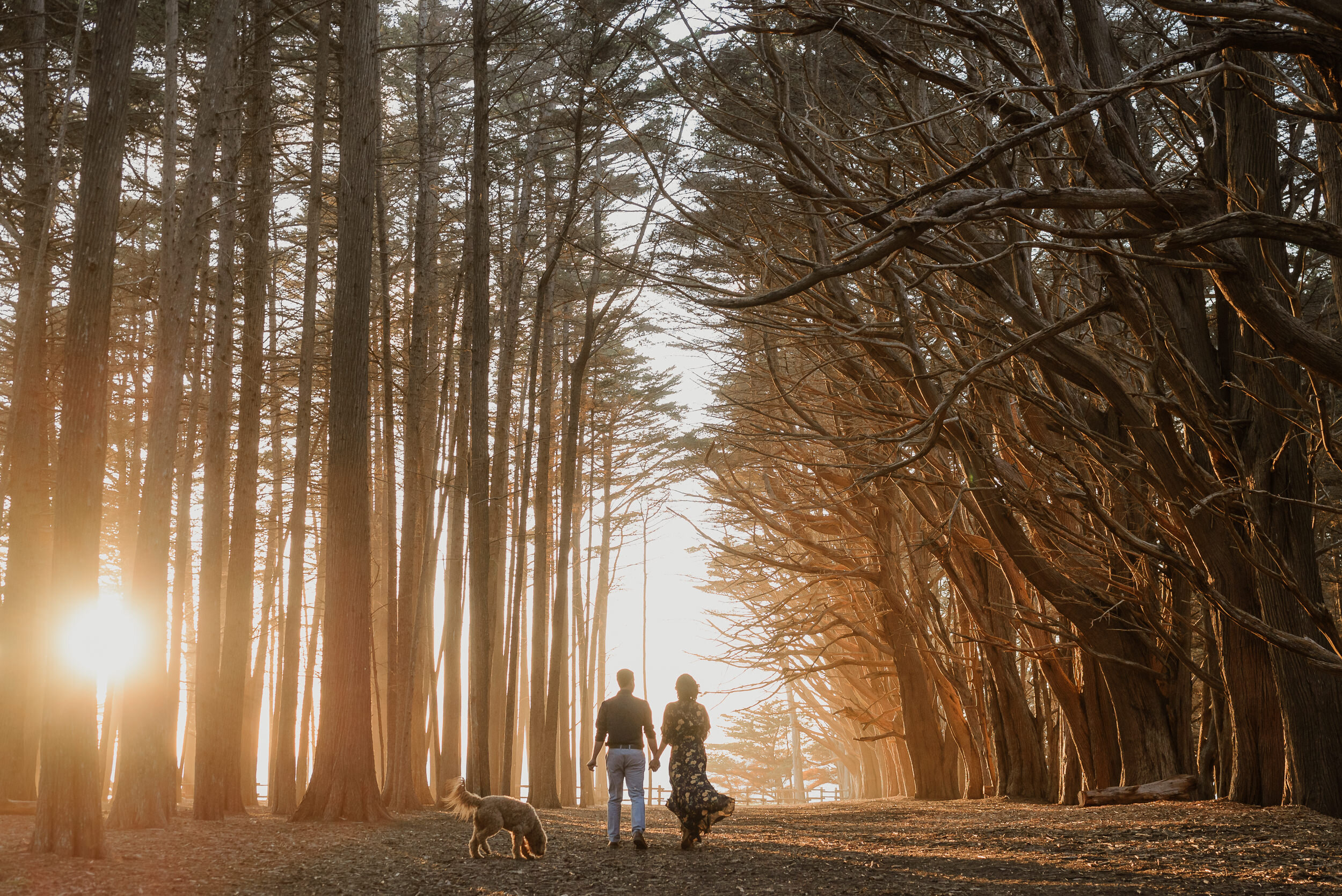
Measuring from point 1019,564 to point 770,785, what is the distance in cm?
5093

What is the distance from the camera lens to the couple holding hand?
7699mm

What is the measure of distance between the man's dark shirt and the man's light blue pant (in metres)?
0.11

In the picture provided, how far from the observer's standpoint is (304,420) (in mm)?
13039

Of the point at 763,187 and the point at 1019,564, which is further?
the point at 763,187

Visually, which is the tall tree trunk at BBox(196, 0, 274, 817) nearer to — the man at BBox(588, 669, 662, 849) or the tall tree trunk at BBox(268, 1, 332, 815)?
the tall tree trunk at BBox(268, 1, 332, 815)

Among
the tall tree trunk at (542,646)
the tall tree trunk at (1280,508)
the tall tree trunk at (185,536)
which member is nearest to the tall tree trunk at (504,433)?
the tall tree trunk at (542,646)

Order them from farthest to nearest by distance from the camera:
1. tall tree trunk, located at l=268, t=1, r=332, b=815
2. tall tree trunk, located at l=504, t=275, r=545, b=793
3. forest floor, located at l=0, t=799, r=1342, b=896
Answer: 1. tall tree trunk, located at l=504, t=275, r=545, b=793
2. tall tree trunk, located at l=268, t=1, r=332, b=815
3. forest floor, located at l=0, t=799, r=1342, b=896

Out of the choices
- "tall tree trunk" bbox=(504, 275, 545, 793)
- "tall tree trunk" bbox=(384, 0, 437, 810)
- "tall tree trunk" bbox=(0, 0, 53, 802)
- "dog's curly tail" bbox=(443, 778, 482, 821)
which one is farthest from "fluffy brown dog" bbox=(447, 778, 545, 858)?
"tall tree trunk" bbox=(0, 0, 53, 802)

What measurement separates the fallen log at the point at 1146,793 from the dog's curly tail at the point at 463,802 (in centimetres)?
573

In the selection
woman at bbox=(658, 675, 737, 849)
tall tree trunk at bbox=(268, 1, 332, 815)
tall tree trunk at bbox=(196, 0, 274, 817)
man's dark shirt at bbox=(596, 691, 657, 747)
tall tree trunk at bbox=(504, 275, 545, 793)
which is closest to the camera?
woman at bbox=(658, 675, 737, 849)

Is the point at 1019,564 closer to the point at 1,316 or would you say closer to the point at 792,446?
the point at 792,446

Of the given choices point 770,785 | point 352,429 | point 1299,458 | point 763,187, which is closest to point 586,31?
point 763,187

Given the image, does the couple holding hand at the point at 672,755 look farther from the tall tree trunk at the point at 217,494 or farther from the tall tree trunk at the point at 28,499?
the tall tree trunk at the point at 28,499

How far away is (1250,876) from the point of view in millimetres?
4500
